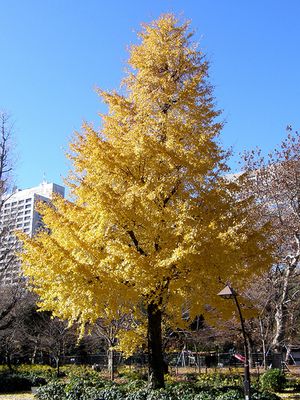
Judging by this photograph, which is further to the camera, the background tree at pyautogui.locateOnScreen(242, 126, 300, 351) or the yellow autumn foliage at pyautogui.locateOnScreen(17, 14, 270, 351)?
the background tree at pyautogui.locateOnScreen(242, 126, 300, 351)

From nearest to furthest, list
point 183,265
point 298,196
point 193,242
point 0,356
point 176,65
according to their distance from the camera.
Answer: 1. point 193,242
2. point 183,265
3. point 176,65
4. point 298,196
5. point 0,356

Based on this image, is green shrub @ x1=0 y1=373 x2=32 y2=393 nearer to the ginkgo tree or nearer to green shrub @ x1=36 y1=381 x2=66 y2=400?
green shrub @ x1=36 y1=381 x2=66 y2=400

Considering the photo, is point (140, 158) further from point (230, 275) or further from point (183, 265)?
point (230, 275)

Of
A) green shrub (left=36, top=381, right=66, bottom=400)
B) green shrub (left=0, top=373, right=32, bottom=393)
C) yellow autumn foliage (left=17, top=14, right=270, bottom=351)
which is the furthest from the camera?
green shrub (left=0, top=373, right=32, bottom=393)

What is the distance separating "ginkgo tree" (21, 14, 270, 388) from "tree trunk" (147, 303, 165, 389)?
0.03 meters

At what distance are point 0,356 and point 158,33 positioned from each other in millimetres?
27194

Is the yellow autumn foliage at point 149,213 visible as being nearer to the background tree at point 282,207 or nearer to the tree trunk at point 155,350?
the tree trunk at point 155,350

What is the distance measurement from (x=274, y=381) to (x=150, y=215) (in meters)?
7.92

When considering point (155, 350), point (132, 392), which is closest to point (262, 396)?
point (155, 350)

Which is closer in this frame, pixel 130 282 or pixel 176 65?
pixel 130 282

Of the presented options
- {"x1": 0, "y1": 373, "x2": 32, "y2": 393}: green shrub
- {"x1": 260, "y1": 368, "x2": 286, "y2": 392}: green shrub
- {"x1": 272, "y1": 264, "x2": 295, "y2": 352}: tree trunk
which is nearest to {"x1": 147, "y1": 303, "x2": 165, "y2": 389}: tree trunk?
{"x1": 260, "y1": 368, "x2": 286, "y2": 392}: green shrub

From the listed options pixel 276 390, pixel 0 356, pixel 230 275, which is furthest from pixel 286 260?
pixel 0 356

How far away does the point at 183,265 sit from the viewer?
934 centimetres

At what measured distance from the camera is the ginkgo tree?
30.3 ft
